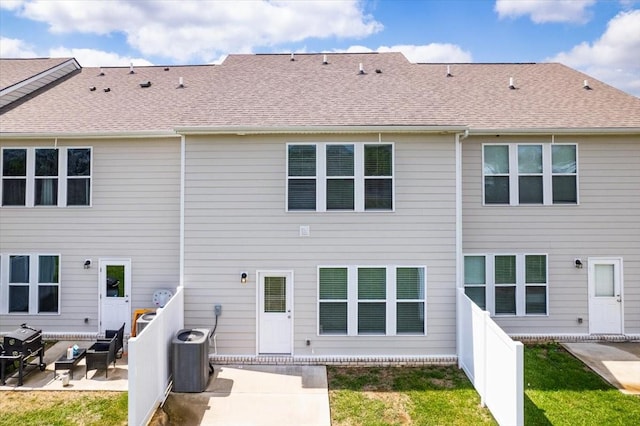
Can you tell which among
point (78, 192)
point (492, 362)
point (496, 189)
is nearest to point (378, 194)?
point (496, 189)

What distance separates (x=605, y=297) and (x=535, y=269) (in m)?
1.90

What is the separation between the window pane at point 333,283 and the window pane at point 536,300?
483cm

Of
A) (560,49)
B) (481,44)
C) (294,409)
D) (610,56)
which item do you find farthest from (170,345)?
(610,56)

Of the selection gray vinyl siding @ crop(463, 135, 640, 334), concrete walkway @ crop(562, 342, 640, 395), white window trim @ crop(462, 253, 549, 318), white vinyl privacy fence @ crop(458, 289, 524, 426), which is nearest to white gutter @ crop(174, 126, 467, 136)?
gray vinyl siding @ crop(463, 135, 640, 334)

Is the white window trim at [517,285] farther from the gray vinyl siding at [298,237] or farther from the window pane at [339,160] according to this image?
the window pane at [339,160]

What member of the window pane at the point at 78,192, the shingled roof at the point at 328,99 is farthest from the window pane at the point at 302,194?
the window pane at the point at 78,192

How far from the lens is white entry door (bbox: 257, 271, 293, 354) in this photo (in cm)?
820

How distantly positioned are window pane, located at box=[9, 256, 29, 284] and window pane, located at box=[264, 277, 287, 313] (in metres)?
6.17

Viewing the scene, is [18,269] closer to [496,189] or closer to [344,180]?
[344,180]

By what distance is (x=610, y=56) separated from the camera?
17.8 metres

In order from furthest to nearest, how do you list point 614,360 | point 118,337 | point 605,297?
1. point 605,297
2. point 614,360
3. point 118,337

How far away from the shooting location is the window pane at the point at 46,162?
9.22 metres

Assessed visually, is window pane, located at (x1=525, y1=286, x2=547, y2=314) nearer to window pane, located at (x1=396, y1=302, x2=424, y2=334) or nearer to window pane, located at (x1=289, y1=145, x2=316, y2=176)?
window pane, located at (x1=396, y1=302, x2=424, y2=334)

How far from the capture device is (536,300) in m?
9.37
